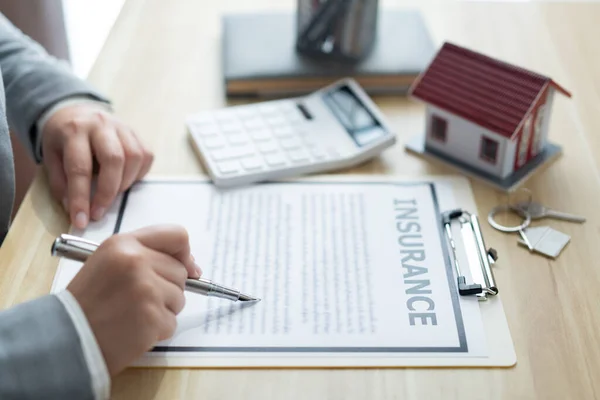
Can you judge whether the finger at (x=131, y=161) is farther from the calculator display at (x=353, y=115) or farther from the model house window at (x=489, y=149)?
the model house window at (x=489, y=149)

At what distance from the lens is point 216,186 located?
0.78 meters

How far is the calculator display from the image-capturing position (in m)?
0.83

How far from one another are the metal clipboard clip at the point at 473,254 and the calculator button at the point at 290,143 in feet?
0.60

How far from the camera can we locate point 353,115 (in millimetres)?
865

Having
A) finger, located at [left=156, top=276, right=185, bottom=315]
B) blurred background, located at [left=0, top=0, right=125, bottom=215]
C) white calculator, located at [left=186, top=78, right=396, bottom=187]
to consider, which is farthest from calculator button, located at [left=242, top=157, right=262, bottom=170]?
blurred background, located at [left=0, top=0, right=125, bottom=215]

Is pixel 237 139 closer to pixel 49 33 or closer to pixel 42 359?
pixel 42 359

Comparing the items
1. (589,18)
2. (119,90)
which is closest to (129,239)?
(119,90)

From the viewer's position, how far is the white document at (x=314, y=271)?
597 mm

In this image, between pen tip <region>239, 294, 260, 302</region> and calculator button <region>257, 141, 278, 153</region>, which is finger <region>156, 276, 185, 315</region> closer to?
pen tip <region>239, 294, 260, 302</region>

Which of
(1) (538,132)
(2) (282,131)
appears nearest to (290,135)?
(2) (282,131)

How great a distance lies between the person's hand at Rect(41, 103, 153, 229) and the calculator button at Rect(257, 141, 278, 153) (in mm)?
116

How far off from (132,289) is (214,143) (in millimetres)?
279

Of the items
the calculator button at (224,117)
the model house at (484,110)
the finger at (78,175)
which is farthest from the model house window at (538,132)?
the finger at (78,175)

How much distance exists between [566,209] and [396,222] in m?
0.17
